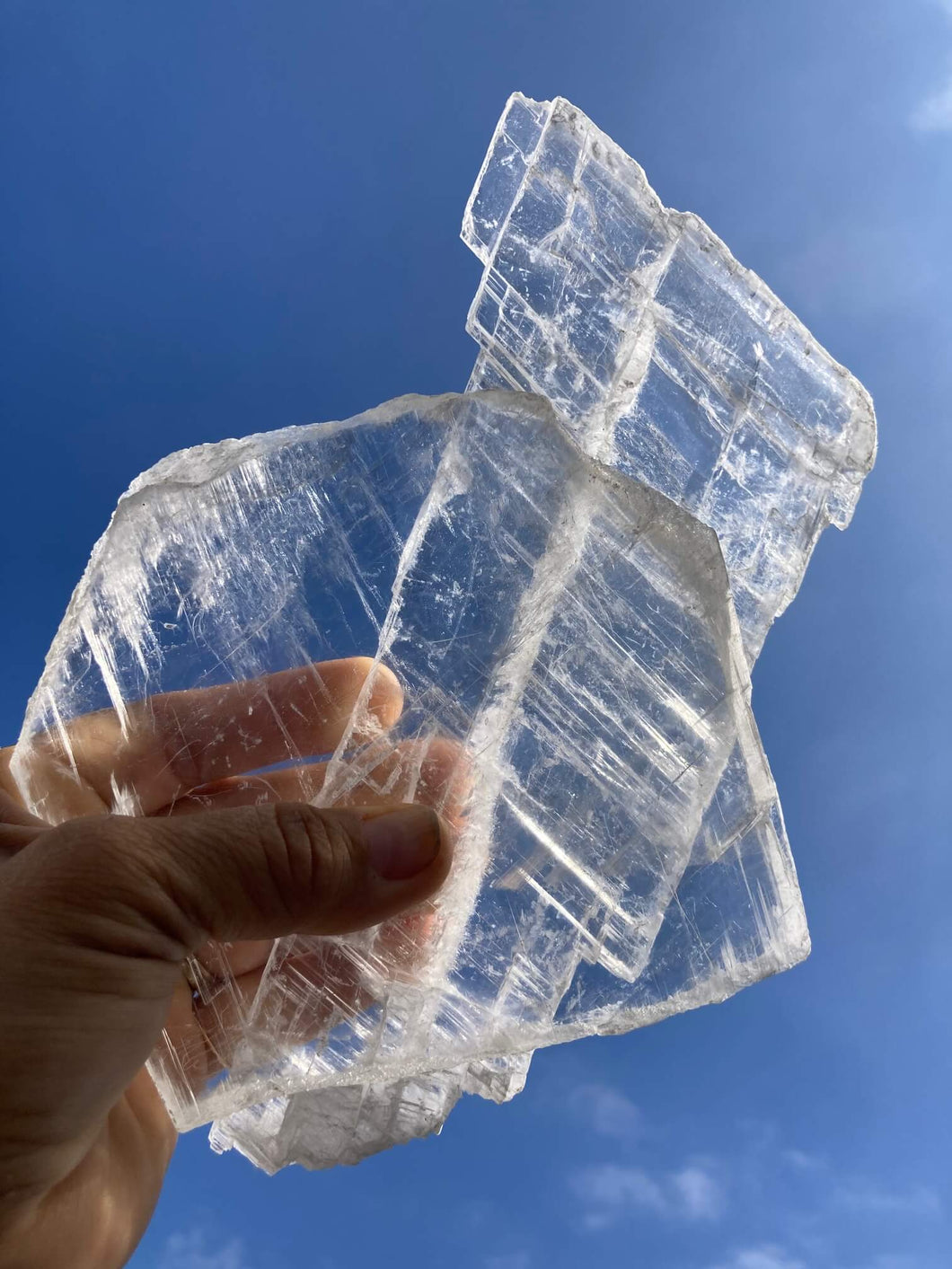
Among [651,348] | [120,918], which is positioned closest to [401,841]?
[120,918]

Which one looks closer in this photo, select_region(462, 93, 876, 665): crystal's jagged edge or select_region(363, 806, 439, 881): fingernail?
select_region(363, 806, 439, 881): fingernail

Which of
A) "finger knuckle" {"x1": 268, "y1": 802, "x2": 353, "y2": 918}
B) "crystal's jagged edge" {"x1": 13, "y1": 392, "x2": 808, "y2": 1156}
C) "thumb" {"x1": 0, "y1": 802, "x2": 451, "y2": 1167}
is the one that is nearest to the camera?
"thumb" {"x1": 0, "y1": 802, "x2": 451, "y2": 1167}

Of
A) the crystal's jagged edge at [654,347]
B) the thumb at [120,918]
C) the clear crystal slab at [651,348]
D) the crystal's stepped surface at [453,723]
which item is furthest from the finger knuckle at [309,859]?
the crystal's jagged edge at [654,347]

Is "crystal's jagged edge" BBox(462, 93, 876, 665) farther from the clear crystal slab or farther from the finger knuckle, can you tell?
the finger knuckle

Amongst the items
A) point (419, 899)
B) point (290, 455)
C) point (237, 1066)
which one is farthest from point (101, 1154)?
point (290, 455)

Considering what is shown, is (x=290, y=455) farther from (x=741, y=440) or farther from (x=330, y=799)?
(x=741, y=440)

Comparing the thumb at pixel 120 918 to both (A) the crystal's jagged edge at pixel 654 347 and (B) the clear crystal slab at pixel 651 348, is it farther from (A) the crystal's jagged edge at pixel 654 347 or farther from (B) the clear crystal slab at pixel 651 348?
(A) the crystal's jagged edge at pixel 654 347

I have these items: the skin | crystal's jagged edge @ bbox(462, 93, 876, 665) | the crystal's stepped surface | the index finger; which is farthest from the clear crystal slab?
the index finger

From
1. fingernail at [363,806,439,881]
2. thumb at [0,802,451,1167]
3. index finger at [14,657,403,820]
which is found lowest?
thumb at [0,802,451,1167]

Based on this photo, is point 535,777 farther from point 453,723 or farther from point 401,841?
point 401,841
